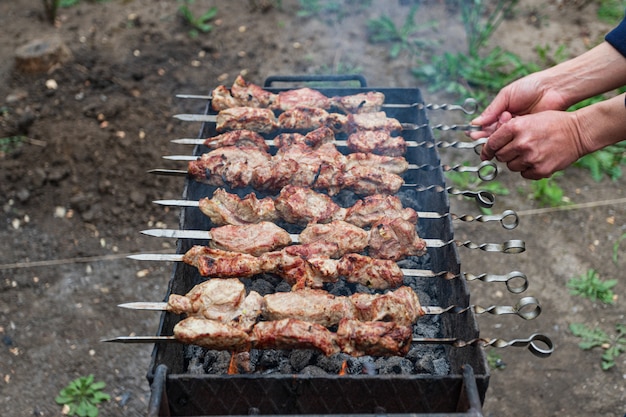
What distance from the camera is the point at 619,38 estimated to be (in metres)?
3.08

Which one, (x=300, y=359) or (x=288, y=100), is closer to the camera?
(x=300, y=359)

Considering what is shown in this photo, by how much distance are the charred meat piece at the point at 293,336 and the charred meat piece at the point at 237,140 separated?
4.64ft

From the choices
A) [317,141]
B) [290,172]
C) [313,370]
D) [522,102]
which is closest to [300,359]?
[313,370]

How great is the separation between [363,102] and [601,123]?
1.55m

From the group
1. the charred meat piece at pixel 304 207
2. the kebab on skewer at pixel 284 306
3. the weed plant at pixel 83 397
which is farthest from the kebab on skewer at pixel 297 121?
the weed plant at pixel 83 397

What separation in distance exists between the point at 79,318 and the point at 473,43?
583cm

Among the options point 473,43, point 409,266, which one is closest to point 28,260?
point 409,266

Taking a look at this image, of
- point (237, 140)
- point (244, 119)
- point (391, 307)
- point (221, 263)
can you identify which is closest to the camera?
point (391, 307)

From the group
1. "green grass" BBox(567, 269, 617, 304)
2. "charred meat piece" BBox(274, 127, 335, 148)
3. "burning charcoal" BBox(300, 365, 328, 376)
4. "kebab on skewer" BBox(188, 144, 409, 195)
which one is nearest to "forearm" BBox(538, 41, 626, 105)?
"kebab on skewer" BBox(188, 144, 409, 195)

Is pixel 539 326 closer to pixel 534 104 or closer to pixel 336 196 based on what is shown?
pixel 534 104

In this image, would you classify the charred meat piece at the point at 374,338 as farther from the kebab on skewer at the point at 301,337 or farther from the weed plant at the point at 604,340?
the weed plant at the point at 604,340

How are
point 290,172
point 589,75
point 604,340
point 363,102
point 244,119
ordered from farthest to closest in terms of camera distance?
point 604,340, point 363,102, point 244,119, point 589,75, point 290,172

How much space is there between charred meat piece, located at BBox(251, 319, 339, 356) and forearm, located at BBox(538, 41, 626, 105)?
7.64 feet

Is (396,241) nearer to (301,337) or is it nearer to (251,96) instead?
(301,337)
